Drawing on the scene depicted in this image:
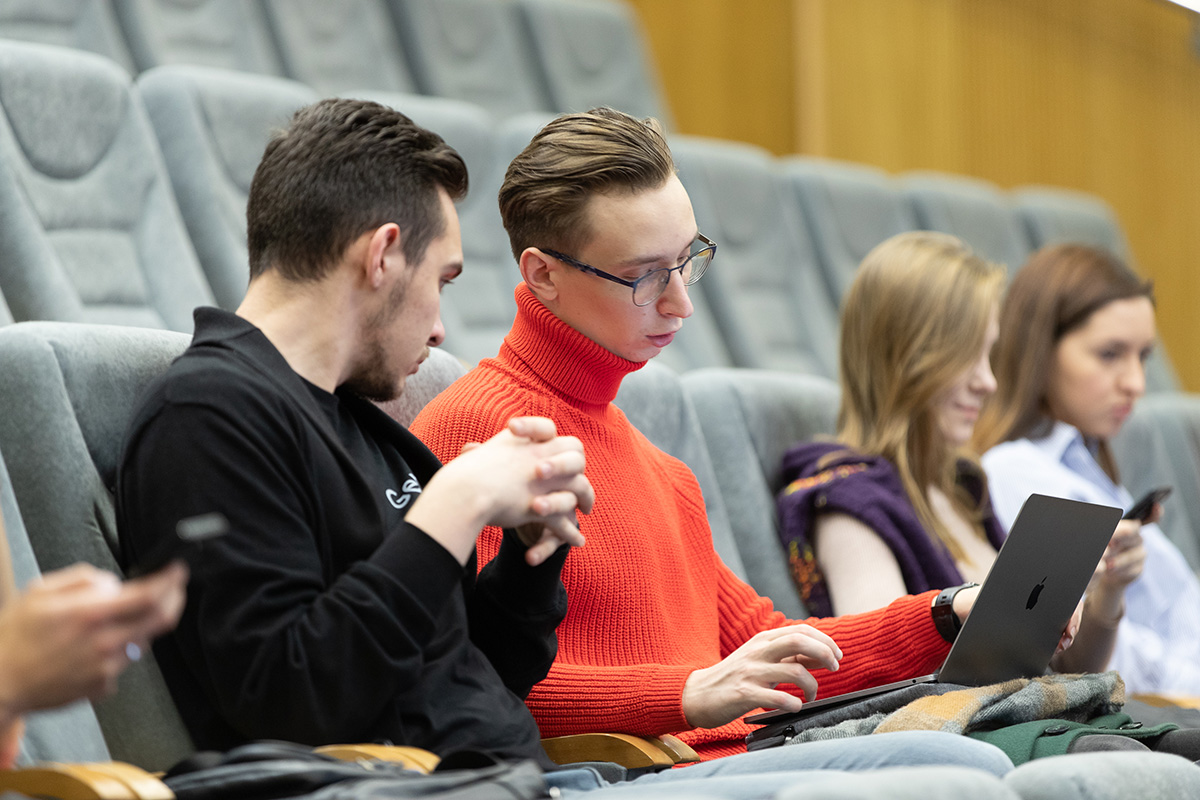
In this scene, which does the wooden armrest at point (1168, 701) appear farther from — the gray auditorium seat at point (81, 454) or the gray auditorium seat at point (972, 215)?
the gray auditorium seat at point (972, 215)

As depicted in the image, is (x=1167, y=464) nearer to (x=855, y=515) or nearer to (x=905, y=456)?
(x=905, y=456)

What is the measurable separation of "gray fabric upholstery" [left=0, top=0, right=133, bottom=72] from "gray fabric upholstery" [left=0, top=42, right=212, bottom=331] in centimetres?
61

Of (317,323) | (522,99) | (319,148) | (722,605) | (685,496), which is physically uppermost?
(522,99)

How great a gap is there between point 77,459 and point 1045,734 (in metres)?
0.89

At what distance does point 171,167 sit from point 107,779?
1718 mm

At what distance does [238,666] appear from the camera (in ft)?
2.97

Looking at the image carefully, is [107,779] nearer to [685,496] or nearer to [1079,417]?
[685,496]

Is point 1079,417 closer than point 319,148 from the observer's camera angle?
No

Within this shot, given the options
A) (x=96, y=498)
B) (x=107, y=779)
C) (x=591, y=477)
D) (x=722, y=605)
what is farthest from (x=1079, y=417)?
(x=107, y=779)

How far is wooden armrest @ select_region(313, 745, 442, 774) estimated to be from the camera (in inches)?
34.8

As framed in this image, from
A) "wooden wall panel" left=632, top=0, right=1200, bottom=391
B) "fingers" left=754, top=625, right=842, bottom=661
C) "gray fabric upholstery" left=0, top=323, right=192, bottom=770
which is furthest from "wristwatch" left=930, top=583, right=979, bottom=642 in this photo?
"wooden wall panel" left=632, top=0, right=1200, bottom=391

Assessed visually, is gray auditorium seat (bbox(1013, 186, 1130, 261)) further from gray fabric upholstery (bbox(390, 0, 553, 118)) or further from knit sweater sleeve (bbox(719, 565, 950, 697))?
knit sweater sleeve (bbox(719, 565, 950, 697))

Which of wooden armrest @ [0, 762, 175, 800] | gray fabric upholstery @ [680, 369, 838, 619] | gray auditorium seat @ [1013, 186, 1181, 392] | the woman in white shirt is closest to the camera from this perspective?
wooden armrest @ [0, 762, 175, 800]

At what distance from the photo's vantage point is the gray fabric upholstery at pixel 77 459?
1.02m
